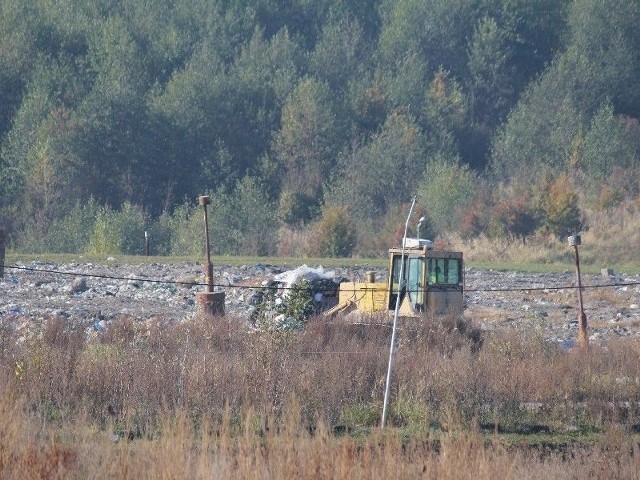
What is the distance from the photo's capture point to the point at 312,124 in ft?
198

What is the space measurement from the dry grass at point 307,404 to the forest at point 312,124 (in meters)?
28.2

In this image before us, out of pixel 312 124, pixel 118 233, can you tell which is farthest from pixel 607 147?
pixel 118 233

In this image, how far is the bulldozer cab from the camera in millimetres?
20891

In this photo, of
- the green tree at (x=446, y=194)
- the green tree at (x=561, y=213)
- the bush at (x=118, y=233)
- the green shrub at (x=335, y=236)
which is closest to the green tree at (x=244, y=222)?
the green shrub at (x=335, y=236)

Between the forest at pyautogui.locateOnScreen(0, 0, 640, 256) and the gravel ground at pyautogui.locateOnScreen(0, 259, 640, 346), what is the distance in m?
11.8

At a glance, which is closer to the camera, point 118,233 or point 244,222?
point 118,233

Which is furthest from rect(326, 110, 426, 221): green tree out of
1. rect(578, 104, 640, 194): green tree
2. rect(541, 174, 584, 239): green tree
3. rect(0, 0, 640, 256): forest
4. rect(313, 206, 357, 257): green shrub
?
rect(541, 174, 584, 239): green tree

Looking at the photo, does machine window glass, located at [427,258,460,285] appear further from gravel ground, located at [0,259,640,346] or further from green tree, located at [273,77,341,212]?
green tree, located at [273,77,341,212]

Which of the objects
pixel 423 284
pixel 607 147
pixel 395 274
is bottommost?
pixel 423 284

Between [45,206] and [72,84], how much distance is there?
29.6ft

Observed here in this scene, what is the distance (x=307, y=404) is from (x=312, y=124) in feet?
154

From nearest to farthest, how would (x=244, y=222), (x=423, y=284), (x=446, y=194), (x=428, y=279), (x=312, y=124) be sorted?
(x=423, y=284)
(x=428, y=279)
(x=244, y=222)
(x=446, y=194)
(x=312, y=124)

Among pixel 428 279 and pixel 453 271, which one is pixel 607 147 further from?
pixel 428 279

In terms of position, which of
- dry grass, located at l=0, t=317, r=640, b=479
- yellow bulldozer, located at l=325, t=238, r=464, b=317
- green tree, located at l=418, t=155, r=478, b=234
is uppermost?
green tree, located at l=418, t=155, r=478, b=234
